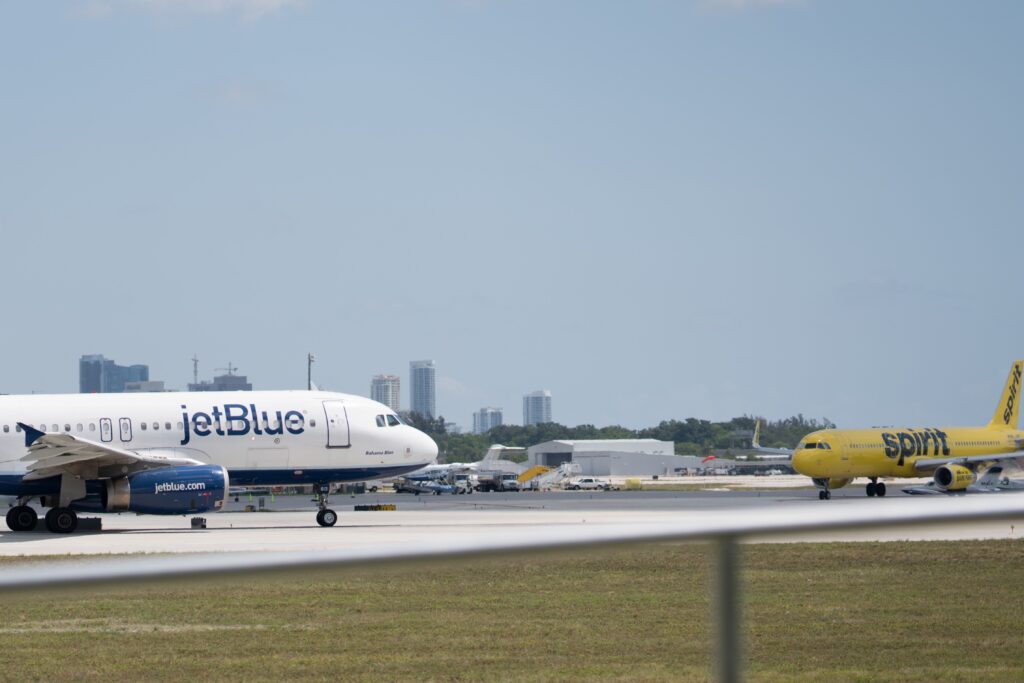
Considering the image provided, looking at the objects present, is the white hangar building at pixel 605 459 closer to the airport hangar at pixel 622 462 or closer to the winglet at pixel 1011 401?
the airport hangar at pixel 622 462

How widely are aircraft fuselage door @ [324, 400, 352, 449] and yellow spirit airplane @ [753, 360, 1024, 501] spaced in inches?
888

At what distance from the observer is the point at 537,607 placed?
3.74 metres

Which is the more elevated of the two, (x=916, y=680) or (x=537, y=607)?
(x=537, y=607)

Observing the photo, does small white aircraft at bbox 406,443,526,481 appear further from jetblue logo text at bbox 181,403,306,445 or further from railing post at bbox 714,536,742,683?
railing post at bbox 714,536,742,683

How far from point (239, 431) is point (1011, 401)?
41.4 meters

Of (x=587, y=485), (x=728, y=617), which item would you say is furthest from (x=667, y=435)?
(x=728, y=617)

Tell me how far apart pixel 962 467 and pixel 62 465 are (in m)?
34.9

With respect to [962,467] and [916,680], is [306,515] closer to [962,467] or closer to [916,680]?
[962,467]

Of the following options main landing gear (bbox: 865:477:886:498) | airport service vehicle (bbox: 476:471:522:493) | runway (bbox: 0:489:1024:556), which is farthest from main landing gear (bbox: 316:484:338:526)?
airport service vehicle (bbox: 476:471:522:493)

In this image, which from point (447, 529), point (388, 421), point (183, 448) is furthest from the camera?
point (388, 421)

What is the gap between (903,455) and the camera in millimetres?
51031

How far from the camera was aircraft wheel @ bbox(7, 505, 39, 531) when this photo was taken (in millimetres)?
30375

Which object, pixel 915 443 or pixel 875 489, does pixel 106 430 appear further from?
pixel 915 443

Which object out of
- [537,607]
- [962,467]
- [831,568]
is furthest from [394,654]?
[962,467]
